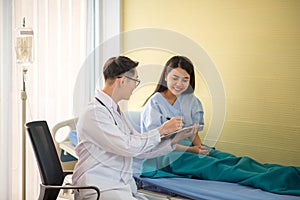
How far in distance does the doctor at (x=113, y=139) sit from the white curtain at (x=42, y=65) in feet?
4.15

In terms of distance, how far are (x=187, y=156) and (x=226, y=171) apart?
0.20 meters

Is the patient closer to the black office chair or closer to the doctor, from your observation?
the doctor

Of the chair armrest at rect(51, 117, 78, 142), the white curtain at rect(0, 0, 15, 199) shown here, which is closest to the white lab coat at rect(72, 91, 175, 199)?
the chair armrest at rect(51, 117, 78, 142)

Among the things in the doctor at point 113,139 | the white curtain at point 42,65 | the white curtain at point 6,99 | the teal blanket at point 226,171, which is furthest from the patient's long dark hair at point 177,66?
the white curtain at point 6,99

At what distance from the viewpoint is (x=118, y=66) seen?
243cm

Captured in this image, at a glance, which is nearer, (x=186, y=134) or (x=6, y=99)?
(x=186, y=134)

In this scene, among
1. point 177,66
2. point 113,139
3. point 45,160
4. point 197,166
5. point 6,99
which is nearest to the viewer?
point 113,139

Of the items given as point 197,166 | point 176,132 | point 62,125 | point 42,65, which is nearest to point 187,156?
point 197,166

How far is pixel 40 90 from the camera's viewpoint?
3.85m

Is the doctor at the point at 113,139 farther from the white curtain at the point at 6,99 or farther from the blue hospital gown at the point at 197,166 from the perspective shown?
the white curtain at the point at 6,99

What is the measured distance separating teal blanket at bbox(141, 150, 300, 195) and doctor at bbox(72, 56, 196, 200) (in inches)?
4.5

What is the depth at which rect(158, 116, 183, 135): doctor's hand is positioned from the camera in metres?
2.41

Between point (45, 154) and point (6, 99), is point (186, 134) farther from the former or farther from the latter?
point (6, 99)

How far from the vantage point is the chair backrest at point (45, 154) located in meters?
2.61
